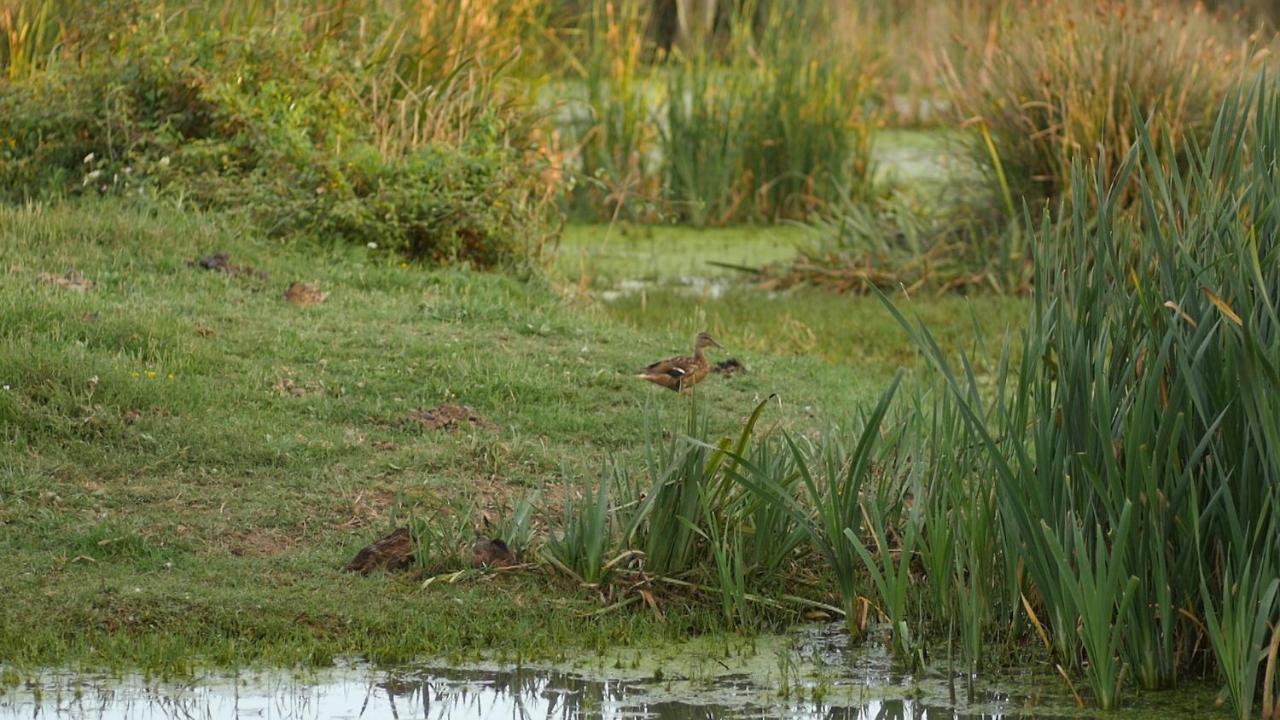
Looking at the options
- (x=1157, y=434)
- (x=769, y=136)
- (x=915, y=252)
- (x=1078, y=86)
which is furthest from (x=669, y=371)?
(x=769, y=136)

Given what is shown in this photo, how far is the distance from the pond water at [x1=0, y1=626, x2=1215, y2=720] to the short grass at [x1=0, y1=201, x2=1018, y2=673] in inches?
4.5

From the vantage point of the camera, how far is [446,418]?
6.82 meters

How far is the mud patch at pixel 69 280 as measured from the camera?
26.0 feet

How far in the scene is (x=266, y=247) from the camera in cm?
905

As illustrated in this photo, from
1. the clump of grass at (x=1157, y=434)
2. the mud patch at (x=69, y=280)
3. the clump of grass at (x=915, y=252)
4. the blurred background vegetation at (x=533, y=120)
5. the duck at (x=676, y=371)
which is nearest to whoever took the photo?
the clump of grass at (x=1157, y=434)

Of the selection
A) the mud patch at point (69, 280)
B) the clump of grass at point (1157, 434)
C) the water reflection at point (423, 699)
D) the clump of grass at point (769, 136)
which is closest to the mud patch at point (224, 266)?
the mud patch at point (69, 280)

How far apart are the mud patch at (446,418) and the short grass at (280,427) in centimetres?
6

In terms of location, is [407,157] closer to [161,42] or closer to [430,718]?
[161,42]

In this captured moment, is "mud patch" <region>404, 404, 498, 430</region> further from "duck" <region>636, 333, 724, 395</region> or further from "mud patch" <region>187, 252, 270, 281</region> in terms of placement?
"mud patch" <region>187, 252, 270, 281</region>

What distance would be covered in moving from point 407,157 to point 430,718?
5.70 meters

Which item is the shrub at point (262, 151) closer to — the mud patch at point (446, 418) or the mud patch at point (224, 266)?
the mud patch at point (224, 266)

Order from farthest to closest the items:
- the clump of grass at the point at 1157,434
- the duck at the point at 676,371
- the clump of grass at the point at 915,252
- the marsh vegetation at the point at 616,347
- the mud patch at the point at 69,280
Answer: the clump of grass at the point at 915,252
the mud patch at the point at 69,280
the duck at the point at 676,371
the marsh vegetation at the point at 616,347
the clump of grass at the point at 1157,434

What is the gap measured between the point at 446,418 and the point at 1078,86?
19.1 feet

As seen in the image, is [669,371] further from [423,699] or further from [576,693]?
[423,699]
